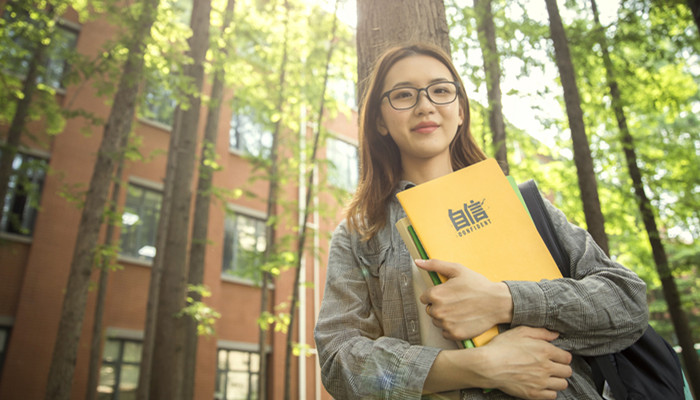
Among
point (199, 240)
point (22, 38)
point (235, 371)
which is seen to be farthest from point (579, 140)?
point (235, 371)

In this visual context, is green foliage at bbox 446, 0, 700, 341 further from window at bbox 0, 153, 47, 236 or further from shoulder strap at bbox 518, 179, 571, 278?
window at bbox 0, 153, 47, 236

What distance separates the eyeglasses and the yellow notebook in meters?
0.38

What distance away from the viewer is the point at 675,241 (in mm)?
10656

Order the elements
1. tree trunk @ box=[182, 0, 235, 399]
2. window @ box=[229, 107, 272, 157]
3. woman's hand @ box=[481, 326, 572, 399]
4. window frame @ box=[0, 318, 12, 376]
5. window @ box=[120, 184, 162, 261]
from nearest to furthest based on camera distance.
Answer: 1. woman's hand @ box=[481, 326, 572, 399]
2. tree trunk @ box=[182, 0, 235, 399]
3. window frame @ box=[0, 318, 12, 376]
4. window @ box=[120, 184, 162, 261]
5. window @ box=[229, 107, 272, 157]

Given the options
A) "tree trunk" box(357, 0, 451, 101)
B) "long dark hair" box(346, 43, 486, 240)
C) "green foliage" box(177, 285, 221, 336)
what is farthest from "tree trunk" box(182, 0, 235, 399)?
"long dark hair" box(346, 43, 486, 240)

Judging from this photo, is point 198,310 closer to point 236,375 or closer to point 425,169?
point 236,375

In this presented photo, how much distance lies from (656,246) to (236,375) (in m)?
10.6

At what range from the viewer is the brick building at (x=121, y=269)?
9703mm

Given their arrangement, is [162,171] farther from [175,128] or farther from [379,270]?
[379,270]

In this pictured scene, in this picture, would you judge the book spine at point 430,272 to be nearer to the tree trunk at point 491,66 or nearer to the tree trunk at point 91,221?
the tree trunk at point 491,66

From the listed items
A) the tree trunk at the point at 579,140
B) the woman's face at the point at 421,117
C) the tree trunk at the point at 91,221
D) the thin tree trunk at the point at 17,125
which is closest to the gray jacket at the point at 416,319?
the woman's face at the point at 421,117

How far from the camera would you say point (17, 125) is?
26.3ft

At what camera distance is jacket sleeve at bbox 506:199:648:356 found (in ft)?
4.20

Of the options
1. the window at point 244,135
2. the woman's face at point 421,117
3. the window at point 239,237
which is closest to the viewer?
the woman's face at point 421,117
